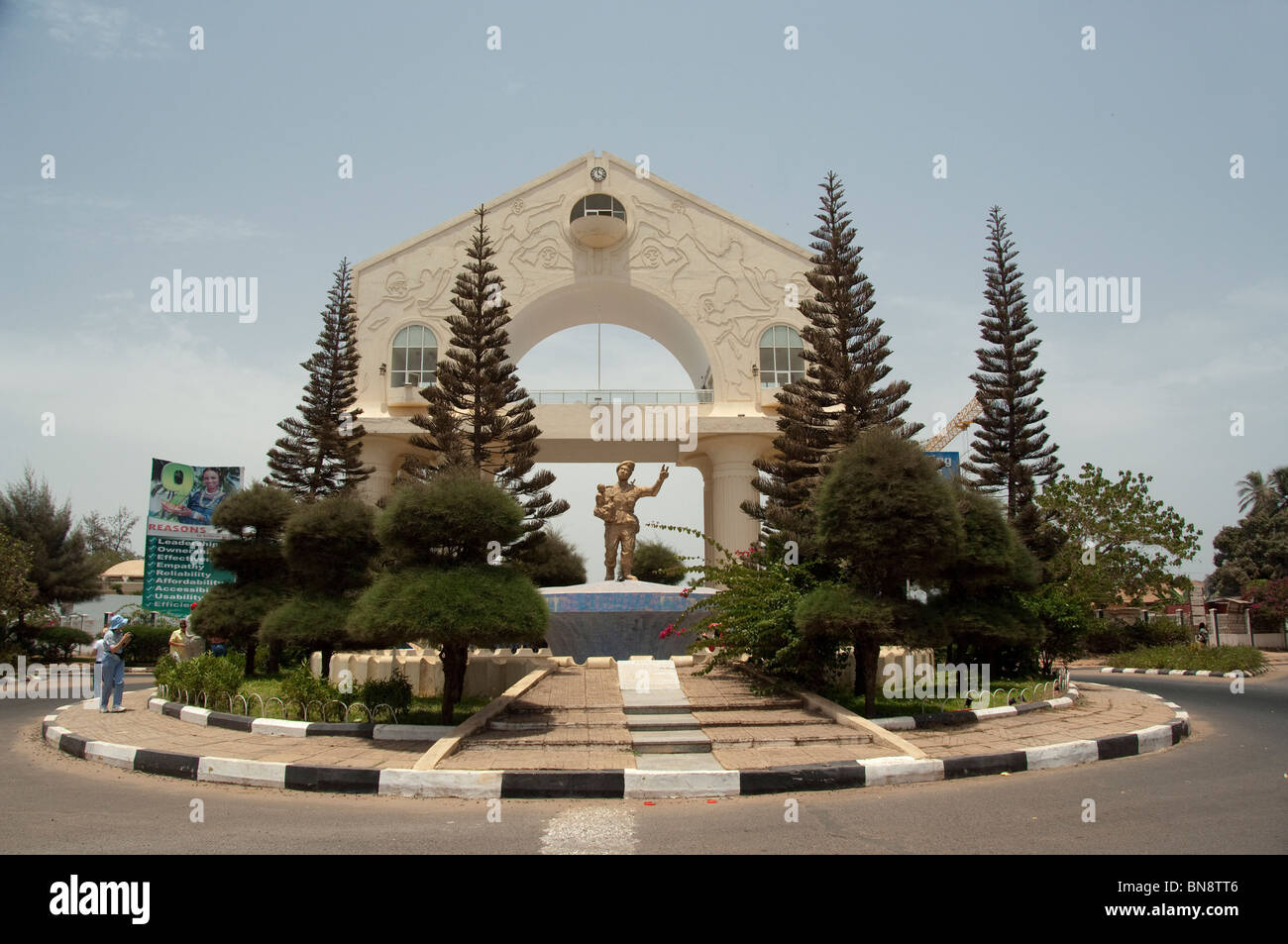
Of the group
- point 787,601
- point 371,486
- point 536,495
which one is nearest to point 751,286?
point 536,495

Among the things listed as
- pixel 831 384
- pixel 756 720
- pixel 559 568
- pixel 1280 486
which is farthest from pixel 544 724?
pixel 1280 486

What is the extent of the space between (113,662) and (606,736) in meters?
6.19

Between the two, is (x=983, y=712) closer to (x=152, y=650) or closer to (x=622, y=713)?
(x=622, y=713)

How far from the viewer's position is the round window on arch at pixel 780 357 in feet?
68.8

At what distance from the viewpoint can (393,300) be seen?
20906mm

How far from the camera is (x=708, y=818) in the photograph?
4.79 metres

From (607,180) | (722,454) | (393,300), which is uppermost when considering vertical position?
(607,180)

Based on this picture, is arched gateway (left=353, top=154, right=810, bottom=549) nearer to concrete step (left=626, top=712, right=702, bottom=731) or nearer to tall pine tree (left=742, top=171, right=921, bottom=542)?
tall pine tree (left=742, top=171, right=921, bottom=542)

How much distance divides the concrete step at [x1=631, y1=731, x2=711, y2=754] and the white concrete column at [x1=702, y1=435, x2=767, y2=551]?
14.0 m

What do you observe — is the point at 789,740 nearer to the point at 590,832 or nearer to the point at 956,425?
the point at 590,832

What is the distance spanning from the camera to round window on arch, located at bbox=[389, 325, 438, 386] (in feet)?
67.6

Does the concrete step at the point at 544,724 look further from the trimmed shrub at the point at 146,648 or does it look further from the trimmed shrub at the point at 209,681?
the trimmed shrub at the point at 146,648

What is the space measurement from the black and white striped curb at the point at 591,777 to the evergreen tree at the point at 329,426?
41.7 ft
